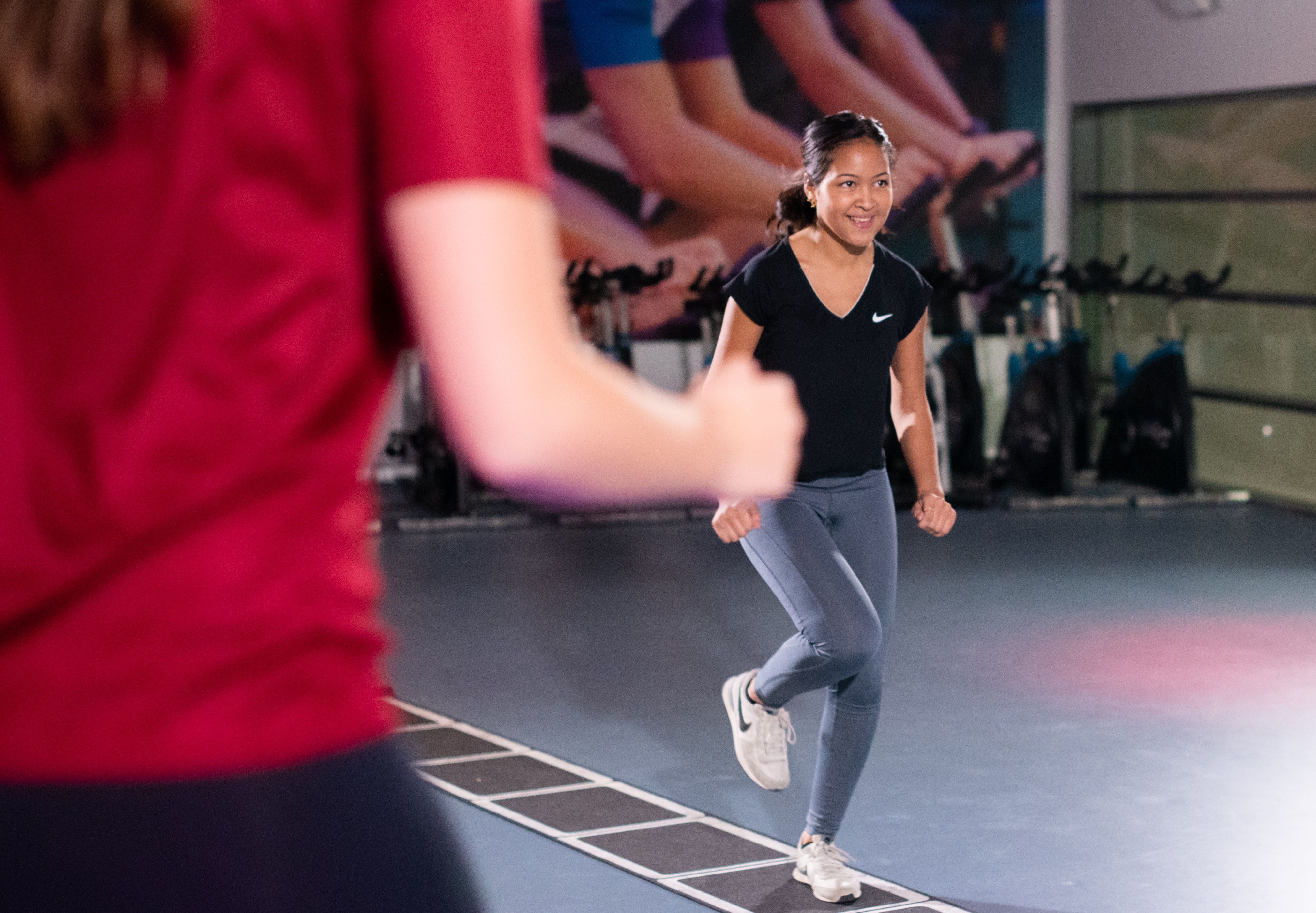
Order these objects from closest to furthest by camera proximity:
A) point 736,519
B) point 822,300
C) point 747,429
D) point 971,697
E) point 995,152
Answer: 1. point 747,429
2. point 736,519
3. point 822,300
4. point 971,697
5. point 995,152

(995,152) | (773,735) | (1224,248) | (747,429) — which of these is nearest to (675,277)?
(995,152)

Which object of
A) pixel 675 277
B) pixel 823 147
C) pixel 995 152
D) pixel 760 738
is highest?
pixel 995 152

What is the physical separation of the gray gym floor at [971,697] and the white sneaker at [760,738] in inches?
7.3

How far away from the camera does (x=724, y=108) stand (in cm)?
984

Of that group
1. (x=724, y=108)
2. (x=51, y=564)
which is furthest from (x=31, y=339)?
(x=724, y=108)

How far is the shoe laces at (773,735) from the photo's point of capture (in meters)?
3.71

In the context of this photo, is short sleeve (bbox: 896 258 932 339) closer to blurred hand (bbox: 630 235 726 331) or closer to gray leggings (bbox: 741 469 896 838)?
gray leggings (bbox: 741 469 896 838)

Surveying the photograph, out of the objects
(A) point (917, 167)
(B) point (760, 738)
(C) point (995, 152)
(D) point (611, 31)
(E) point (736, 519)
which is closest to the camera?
(E) point (736, 519)

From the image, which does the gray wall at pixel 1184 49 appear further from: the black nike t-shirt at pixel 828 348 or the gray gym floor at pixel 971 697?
the black nike t-shirt at pixel 828 348

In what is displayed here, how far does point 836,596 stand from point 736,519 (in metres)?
0.26

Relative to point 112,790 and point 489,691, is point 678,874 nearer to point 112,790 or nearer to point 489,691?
point 489,691

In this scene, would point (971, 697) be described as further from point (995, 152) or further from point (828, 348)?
point (995, 152)

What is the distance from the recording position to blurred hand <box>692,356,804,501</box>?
0.79m

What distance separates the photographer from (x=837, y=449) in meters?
3.35
